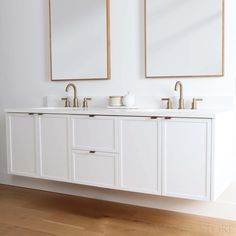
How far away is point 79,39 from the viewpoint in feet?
10.9

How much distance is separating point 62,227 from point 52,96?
1324 millimetres

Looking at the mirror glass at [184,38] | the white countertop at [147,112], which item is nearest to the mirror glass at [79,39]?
the mirror glass at [184,38]

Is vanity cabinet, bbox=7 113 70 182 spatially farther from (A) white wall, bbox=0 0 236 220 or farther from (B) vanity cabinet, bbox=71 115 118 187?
(A) white wall, bbox=0 0 236 220

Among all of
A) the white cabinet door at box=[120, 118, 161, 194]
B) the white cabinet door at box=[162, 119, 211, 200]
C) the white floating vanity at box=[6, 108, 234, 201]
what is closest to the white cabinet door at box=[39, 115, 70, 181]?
the white floating vanity at box=[6, 108, 234, 201]

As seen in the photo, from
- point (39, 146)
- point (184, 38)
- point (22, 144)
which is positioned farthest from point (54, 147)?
point (184, 38)

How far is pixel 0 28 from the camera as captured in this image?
385 cm

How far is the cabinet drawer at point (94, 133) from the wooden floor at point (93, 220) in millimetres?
564

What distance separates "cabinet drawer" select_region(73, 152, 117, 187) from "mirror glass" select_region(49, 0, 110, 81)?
2.62ft

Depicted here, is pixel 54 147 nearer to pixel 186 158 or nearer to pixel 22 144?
pixel 22 144

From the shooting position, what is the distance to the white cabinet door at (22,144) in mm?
3068

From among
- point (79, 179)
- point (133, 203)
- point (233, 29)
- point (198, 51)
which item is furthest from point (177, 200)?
point (233, 29)

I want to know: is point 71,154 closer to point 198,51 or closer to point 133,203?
point 133,203

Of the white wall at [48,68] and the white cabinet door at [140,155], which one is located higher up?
the white wall at [48,68]

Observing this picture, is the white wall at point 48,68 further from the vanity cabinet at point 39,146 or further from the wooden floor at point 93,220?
the vanity cabinet at point 39,146
